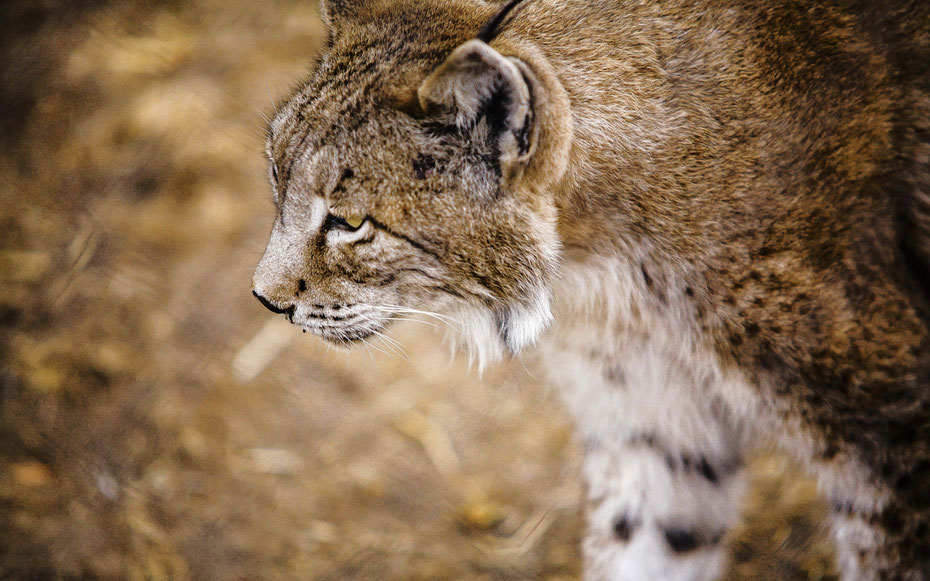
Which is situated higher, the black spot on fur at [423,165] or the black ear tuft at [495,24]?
the black ear tuft at [495,24]

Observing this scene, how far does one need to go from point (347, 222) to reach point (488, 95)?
400 mm

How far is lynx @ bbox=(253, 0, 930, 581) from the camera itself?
1500mm

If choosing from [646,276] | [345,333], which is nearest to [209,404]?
[345,333]

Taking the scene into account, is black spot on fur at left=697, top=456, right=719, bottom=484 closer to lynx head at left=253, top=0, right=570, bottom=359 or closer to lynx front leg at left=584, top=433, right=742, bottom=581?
lynx front leg at left=584, top=433, right=742, bottom=581

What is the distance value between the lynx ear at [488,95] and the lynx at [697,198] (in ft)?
0.04

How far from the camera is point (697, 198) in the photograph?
5.11ft

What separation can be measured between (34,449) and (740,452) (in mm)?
2285

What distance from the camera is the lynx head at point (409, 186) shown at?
144 centimetres

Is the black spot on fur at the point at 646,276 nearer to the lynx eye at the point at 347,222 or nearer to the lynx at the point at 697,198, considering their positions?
the lynx at the point at 697,198

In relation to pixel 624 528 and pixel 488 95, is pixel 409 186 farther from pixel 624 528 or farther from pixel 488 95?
pixel 624 528

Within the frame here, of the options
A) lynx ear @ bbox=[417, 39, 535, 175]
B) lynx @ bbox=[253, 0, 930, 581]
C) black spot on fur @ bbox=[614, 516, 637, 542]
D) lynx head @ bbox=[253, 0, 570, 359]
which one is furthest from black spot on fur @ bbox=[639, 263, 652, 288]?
black spot on fur @ bbox=[614, 516, 637, 542]

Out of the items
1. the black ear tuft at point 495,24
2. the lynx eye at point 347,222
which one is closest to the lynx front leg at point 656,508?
the lynx eye at point 347,222

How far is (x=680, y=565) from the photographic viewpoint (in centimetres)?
204

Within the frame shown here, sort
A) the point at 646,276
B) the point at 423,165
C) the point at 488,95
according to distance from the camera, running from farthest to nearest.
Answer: the point at 646,276 → the point at 423,165 → the point at 488,95
